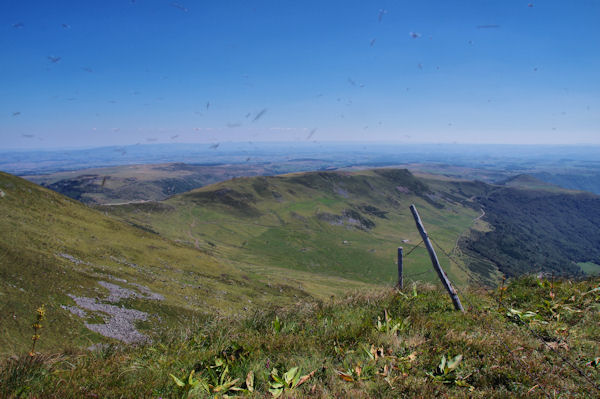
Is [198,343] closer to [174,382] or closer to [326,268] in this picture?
[174,382]

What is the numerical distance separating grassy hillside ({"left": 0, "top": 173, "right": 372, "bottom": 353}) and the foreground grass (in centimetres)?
307

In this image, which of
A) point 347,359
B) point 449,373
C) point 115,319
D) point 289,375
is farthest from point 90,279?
point 449,373

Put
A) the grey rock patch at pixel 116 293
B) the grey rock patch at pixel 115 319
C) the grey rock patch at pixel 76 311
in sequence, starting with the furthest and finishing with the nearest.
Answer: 1. the grey rock patch at pixel 116 293
2. the grey rock patch at pixel 76 311
3. the grey rock patch at pixel 115 319

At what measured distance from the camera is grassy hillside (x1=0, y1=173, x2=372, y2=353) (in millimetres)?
27297

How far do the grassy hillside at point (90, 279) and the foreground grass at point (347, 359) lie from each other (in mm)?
3073

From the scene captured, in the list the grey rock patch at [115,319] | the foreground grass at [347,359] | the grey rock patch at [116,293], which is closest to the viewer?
the foreground grass at [347,359]

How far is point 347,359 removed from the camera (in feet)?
19.6

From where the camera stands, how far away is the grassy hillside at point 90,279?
89.6 ft

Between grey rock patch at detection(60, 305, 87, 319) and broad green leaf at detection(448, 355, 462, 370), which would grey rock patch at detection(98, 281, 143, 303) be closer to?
grey rock patch at detection(60, 305, 87, 319)

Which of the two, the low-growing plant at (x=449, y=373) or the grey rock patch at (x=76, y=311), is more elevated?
the low-growing plant at (x=449, y=373)

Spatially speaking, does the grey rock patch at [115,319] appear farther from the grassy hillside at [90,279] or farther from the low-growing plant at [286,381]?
the low-growing plant at [286,381]

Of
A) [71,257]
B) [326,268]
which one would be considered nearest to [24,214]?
[71,257]

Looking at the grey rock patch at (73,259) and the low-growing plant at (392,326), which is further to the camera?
the grey rock patch at (73,259)

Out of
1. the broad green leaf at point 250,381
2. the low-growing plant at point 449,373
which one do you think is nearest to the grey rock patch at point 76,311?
the broad green leaf at point 250,381
